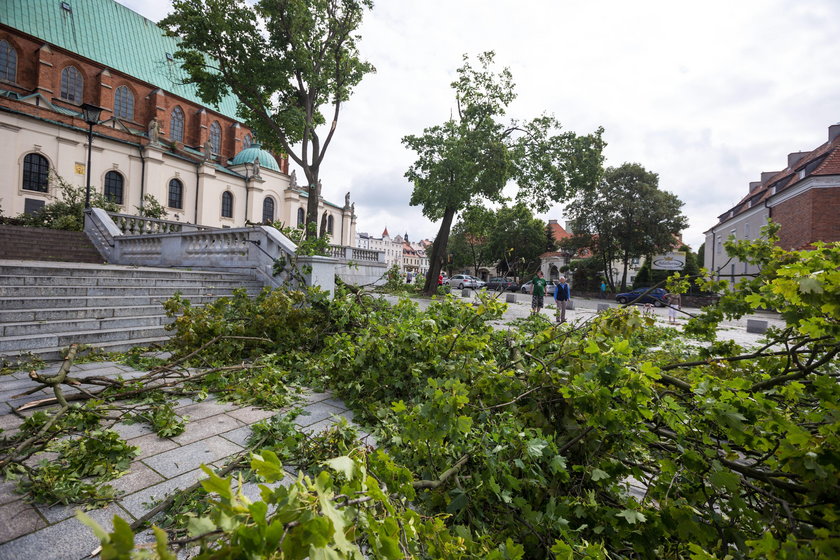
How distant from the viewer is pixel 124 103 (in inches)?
1428

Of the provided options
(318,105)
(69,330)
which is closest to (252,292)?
(69,330)

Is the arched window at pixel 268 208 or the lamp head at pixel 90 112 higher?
the arched window at pixel 268 208

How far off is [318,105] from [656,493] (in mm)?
19749

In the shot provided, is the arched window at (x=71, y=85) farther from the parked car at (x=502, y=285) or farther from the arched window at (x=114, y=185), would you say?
the parked car at (x=502, y=285)

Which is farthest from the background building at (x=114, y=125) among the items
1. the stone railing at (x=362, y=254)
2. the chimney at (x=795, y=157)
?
the chimney at (x=795, y=157)

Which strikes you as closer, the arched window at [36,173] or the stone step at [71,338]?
the stone step at [71,338]

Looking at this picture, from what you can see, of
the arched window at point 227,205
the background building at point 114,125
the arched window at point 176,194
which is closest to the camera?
the background building at point 114,125

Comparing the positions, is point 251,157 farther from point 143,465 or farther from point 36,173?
point 143,465

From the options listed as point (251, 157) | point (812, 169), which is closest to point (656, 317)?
point (812, 169)

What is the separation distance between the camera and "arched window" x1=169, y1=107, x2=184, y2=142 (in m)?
40.0

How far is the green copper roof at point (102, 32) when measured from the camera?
3216 cm

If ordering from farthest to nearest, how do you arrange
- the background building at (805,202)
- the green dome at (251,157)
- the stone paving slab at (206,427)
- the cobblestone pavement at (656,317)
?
1. the green dome at (251,157)
2. the background building at (805,202)
3. the cobblestone pavement at (656,317)
4. the stone paving slab at (206,427)

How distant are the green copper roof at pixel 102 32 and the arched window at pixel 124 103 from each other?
6.26 feet

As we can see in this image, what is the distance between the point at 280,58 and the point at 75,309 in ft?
46.5
